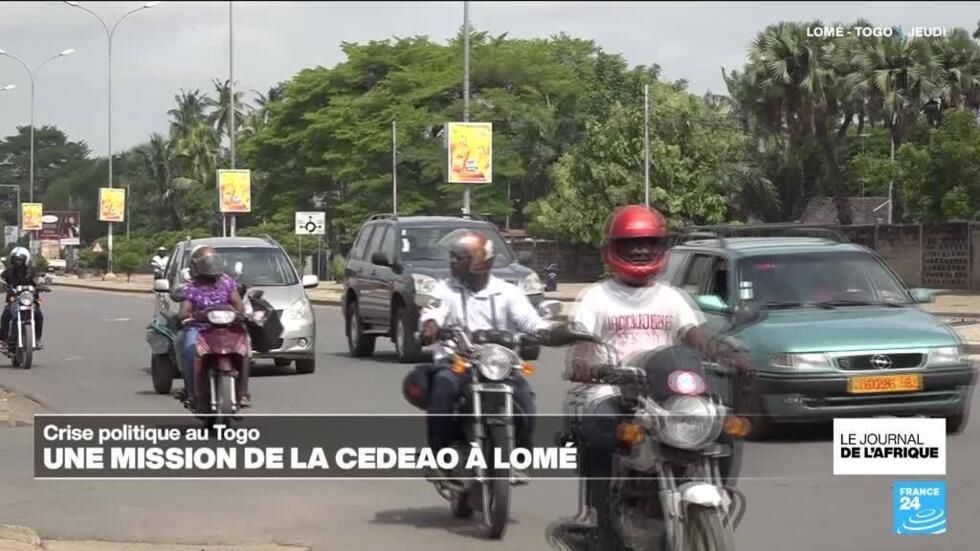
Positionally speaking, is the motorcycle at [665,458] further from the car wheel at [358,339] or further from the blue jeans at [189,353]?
the car wheel at [358,339]

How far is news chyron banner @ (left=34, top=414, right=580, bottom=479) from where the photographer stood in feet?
32.6

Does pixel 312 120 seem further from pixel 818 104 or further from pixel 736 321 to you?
pixel 736 321

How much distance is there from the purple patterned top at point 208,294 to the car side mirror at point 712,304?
3753 millimetres

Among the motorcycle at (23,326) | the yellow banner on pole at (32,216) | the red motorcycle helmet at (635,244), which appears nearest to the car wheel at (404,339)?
the motorcycle at (23,326)

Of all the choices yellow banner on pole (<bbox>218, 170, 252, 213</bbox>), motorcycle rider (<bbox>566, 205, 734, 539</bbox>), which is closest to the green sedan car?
motorcycle rider (<bbox>566, 205, 734, 539</bbox>)

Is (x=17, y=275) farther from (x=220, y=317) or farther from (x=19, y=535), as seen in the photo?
(x=19, y=535)

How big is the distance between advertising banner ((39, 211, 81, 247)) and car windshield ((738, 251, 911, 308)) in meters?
92.2

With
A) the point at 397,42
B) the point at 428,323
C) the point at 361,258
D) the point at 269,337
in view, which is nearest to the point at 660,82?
the point at 397,42

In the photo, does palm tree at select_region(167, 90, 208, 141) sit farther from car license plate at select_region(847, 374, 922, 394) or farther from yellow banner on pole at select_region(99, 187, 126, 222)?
car license plate at select_region(847, 374, 922, 394)

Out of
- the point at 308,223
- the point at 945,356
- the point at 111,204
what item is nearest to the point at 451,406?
the point at 945,356

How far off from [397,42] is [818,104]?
2352 cm

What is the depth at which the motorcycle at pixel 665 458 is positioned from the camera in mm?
6230

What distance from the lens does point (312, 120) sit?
73250mm

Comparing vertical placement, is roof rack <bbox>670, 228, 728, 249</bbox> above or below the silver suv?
above
